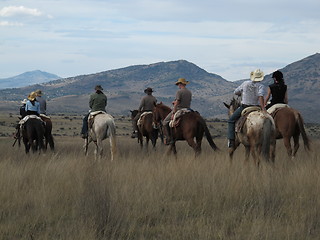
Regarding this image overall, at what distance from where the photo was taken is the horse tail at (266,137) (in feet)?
40.3

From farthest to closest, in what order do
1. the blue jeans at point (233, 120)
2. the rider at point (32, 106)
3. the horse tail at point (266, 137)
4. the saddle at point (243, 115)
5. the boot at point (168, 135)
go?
the rider at point (32, 106) → the boot at point (168, 135) → the blue jeans at point (233, 120) → the saddle at point (243, 115) → the horse tail at point (266, 137)

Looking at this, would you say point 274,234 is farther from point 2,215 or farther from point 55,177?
point 55,177

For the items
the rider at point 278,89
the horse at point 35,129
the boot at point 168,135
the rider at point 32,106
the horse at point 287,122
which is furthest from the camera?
the rider at point 32,106

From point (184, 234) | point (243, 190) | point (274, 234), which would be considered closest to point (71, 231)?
point (184, 234)

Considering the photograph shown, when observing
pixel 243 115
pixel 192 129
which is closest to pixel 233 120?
pixel 243 115

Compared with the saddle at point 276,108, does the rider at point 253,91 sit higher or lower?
higher

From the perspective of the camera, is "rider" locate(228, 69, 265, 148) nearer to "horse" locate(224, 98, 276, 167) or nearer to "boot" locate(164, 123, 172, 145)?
"horse" locate(224, 98, 276, 167)

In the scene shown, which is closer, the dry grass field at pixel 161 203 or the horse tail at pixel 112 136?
the dry grass field at pixel 161 203

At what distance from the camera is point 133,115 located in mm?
23984

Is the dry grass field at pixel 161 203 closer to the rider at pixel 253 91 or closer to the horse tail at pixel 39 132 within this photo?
the rider at pixel 253 91

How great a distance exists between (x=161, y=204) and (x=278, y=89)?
23.9 feet

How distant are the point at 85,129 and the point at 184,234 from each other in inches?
460

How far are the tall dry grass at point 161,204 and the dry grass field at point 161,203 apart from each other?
0.01 meters

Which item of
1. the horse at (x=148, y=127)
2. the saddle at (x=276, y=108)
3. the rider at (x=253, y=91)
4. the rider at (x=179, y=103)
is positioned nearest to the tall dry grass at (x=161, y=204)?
the rider at (x=253, y=91)
